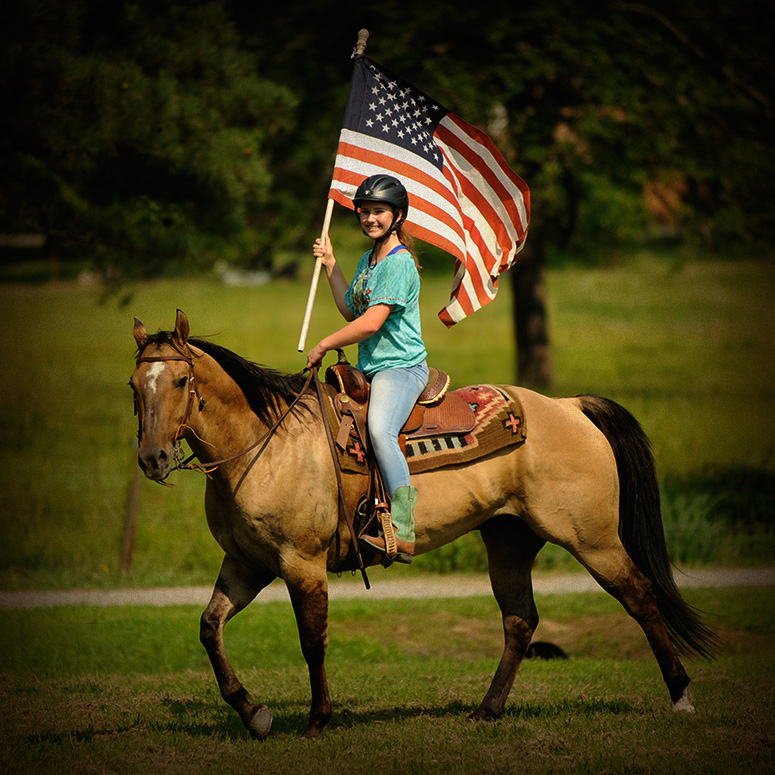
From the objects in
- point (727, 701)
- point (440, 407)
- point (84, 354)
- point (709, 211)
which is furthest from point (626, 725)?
point (84, 354)

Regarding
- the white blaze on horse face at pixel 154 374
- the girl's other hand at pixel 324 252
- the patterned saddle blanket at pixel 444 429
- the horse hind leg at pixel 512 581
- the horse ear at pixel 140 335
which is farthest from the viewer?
the horse hind leg at pixel 512 581

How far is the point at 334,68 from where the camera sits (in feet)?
59.2

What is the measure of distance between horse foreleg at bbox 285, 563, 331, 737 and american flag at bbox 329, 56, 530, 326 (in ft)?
6.53

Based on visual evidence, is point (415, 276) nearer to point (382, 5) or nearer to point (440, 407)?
point (440, 407)

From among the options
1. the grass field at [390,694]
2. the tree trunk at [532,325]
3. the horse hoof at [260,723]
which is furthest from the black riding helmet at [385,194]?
the tree trunk at [532,325]

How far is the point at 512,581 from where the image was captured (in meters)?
6.46

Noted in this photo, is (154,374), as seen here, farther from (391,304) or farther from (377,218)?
(377,218)

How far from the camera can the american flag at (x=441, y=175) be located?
6.46m

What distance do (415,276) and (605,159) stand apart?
13.1m

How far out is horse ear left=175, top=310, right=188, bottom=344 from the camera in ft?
16.7

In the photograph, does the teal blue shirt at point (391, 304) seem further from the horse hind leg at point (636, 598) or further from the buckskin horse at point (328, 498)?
the horse hind leg at point (636, 598)

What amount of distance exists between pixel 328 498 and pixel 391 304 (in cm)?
115

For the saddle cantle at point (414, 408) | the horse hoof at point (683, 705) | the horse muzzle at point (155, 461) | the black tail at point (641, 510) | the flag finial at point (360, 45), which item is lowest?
the horse hoof at point (683, 705)

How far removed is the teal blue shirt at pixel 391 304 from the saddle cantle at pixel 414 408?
14 cm
